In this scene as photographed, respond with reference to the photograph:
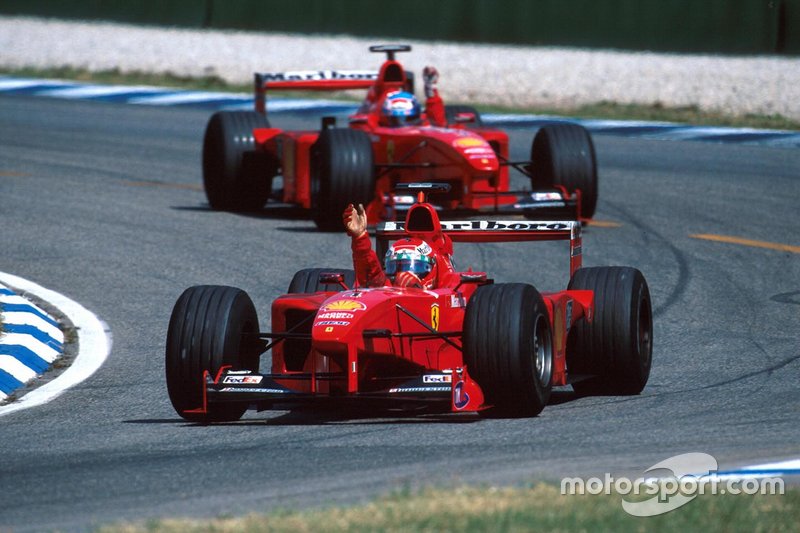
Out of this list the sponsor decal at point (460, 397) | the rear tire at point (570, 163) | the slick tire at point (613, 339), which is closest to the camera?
the sponsor decal at point (460, 397)

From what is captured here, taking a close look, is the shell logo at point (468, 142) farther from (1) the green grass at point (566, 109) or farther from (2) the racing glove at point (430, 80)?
(1) the green grass at point (566, 109)

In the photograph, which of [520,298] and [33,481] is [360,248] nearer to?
[520,298]

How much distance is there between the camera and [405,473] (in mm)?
7078

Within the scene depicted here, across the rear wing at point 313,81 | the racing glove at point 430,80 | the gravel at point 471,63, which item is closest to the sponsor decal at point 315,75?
the rear wing at point 313,81

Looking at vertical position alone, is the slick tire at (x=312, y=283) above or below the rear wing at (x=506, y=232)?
below

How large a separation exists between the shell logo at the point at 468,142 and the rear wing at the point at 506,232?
5.59 meters

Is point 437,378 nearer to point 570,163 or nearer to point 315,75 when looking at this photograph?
point 570,163

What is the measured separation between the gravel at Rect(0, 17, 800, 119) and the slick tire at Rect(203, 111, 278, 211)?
793 centimetres

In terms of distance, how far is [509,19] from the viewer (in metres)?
26.4

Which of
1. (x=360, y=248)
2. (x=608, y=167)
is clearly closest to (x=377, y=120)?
(x=608, y=167)

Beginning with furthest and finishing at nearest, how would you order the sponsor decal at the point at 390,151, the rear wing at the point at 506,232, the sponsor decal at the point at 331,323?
the sponsor decal at the point at 390,151 → the rear wing at the point at 506,232 → the sponsor decal at the point at 331,323

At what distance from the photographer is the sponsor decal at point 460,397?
8.41 m

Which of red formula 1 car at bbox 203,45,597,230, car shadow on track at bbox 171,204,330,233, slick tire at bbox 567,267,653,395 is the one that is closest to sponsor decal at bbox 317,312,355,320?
slick tire at bbox 567,267,653,395

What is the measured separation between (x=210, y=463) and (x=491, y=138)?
983 centimetres
